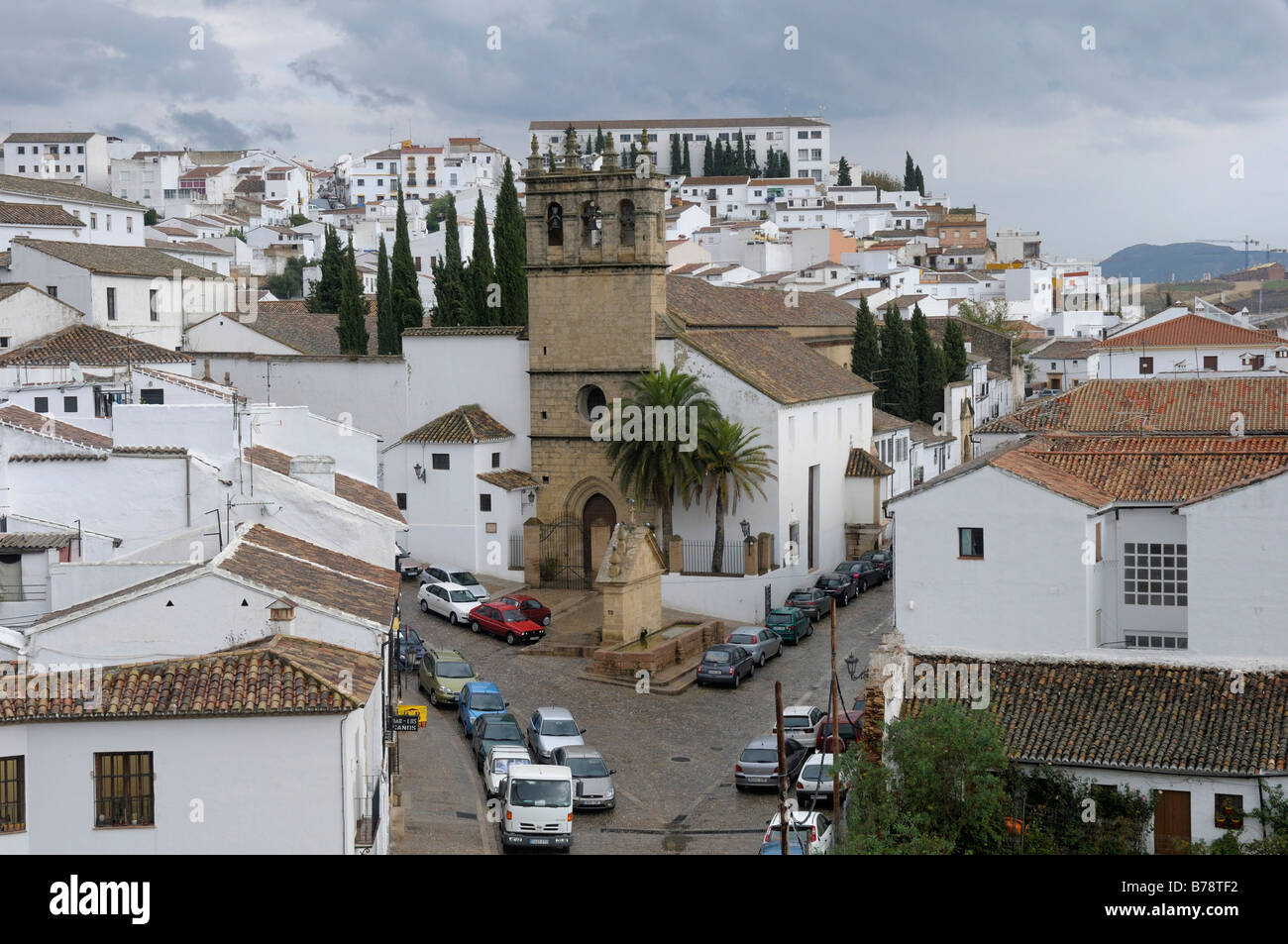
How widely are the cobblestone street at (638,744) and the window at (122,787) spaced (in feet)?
20.8

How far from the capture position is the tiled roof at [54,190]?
6288cm

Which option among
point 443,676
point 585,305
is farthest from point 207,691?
point 585,305

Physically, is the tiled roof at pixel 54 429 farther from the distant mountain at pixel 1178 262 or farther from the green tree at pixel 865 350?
the distant mountain at pixel 1178 262

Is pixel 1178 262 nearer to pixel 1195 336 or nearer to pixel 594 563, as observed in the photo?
pixel 1195 336

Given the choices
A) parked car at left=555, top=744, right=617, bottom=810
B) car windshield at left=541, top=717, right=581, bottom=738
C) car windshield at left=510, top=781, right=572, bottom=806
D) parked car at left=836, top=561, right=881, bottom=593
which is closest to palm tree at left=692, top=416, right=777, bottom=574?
parked car at left=836, top=561, right=881, bottom=593

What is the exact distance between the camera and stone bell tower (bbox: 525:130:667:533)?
43.1m

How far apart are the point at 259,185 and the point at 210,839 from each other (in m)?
150

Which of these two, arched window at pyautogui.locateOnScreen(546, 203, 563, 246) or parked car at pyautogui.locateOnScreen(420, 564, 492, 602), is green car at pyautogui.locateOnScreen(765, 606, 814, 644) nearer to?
parked car at pyautogui.locateOnScreen(420, 564, 492, 602)

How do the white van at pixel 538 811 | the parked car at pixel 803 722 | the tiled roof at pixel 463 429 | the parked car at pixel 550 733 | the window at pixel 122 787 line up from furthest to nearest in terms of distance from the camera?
the tiled roof at pixel 463 429, the parked car at pixel 803 722, the parked car at pixel 550 733, the white van at pixel 538 811, the window at pixel 122 787

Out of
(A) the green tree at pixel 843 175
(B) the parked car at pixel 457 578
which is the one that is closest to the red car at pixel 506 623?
(B) the parked car at pixel 457 578

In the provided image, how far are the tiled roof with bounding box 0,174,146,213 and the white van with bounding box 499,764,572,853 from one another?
48.9 metres

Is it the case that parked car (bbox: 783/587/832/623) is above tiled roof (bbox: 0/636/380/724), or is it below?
below

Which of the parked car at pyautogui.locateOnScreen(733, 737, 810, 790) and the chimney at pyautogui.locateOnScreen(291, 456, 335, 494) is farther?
the chimney at pyautogui.locateOnScreen(291, 456, 335, 494)
